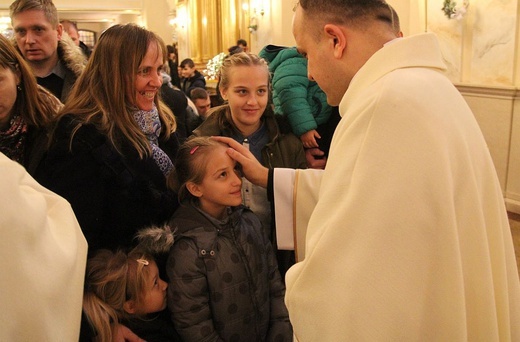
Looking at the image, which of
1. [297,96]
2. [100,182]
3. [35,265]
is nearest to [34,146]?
[100,182]

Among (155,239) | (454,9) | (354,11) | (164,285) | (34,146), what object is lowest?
(164,285)

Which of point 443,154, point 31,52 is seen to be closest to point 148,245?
point 443,154

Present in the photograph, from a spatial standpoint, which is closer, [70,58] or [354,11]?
[354,11]

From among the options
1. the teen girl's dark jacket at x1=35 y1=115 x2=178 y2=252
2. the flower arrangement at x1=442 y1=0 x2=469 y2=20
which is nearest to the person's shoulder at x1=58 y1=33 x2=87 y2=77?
Answer: the teen girl's dark jacket at x1=35 y1=115 x2=178 y2=252

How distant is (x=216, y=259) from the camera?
5.70 feet

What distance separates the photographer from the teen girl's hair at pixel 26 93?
65.9 inches

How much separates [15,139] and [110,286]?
63cm

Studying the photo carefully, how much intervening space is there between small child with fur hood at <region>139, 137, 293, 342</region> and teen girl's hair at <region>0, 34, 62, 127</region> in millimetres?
521

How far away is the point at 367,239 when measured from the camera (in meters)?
0.99

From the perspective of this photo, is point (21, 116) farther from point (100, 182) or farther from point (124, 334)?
point (124, 334)

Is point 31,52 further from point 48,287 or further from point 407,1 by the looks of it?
point 407,1

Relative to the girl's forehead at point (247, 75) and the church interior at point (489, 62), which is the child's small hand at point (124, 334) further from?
the church interior at point (489, 62)

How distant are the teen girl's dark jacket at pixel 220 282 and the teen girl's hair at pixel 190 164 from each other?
10 centimetres

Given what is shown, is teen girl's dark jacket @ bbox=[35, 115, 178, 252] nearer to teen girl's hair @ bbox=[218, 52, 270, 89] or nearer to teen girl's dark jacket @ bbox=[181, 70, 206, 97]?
teen girl's hair @ bbox=[218, 52, 270, 89]
